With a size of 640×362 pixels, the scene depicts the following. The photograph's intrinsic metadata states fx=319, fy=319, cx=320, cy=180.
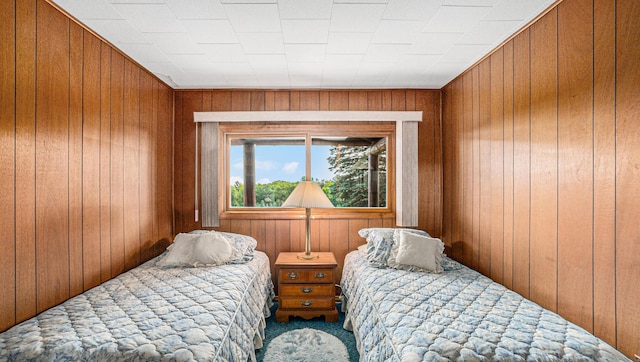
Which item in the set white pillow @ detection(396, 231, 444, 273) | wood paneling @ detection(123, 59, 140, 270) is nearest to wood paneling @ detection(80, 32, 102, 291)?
wood paneling @ detection(123, 59, 140, 270)

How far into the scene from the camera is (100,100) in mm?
2299

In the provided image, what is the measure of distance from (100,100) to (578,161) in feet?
10.0

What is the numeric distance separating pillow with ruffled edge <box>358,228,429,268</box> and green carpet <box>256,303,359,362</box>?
0.62 m

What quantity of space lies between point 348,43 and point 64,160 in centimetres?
203

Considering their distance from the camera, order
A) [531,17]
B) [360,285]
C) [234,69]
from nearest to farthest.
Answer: [531,17]
[360,285]
[234,69]

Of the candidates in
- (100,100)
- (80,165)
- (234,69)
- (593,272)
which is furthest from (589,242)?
(100,100)

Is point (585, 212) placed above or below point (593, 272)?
above

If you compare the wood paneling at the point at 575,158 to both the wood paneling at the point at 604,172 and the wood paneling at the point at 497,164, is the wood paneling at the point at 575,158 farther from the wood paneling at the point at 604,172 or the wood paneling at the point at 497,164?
the wood paneling at the point at 497,164

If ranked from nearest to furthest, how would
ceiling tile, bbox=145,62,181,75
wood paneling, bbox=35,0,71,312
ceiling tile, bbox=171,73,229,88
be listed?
wood paneling, bbox=35,0,71,312
ceiling tile, bbox=145,62,181,75
ceiling tile, bbox=171,73,229,88

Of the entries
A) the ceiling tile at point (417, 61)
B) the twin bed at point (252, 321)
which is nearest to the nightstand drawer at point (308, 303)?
the twin bed at point (252, 321)

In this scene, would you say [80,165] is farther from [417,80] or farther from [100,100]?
[417,80]

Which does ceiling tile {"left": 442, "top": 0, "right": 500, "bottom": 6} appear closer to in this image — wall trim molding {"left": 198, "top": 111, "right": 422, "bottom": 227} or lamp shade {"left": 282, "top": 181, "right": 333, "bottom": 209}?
wall trim molding {"left": 198, "top": 111, "right": 422, "bottom": 227}

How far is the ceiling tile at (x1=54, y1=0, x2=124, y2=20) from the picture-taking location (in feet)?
6.01

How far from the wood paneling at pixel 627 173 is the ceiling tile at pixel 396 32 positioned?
1.03m
